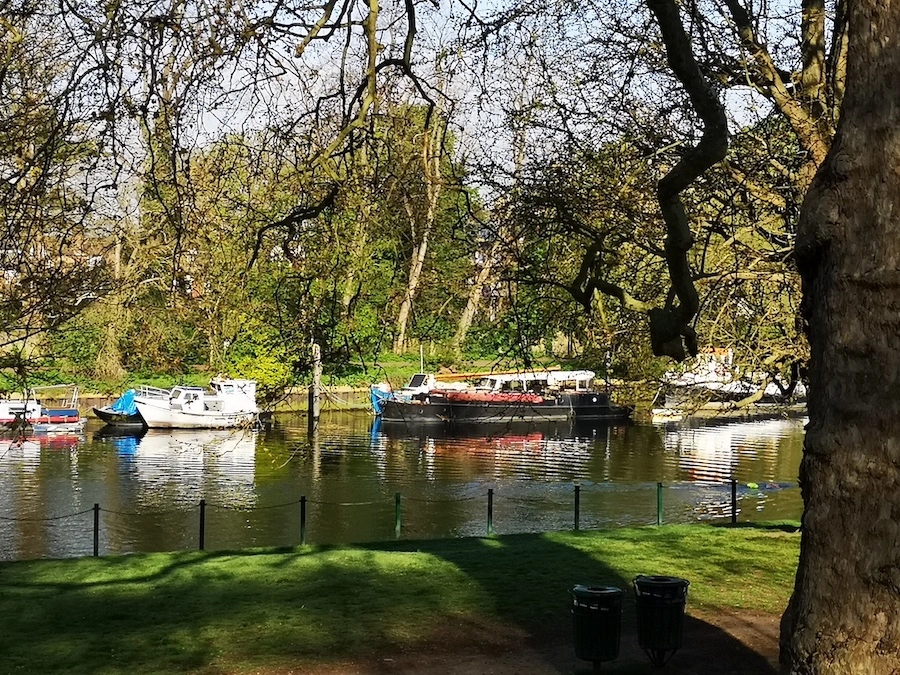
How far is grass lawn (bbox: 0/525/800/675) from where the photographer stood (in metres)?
9.97

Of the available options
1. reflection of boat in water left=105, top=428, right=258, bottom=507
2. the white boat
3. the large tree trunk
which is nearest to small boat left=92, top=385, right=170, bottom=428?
the white boat

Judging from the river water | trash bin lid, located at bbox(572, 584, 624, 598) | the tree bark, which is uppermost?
the tree bark

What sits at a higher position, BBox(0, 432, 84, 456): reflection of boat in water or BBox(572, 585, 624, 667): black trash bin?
BBox(572, 585, 624, 667): black trash bin

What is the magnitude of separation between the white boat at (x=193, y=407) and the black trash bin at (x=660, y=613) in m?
33.3

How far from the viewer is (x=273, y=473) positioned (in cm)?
2950

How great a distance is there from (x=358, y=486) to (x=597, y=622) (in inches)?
719

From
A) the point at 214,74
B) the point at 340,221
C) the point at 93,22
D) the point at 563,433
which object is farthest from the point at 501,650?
the point at 563,433

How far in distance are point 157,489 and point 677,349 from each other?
20.3 m

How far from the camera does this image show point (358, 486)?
87.8ft

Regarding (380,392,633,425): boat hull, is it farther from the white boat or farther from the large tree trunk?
the large tree trunk

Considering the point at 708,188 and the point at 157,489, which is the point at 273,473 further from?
the point at 708,188

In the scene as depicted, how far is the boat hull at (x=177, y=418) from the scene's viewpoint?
4175cm

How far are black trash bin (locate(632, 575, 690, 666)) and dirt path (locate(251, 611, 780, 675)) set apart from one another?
25 cm

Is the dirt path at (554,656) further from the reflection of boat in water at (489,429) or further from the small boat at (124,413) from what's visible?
the small boat at (124,413)
